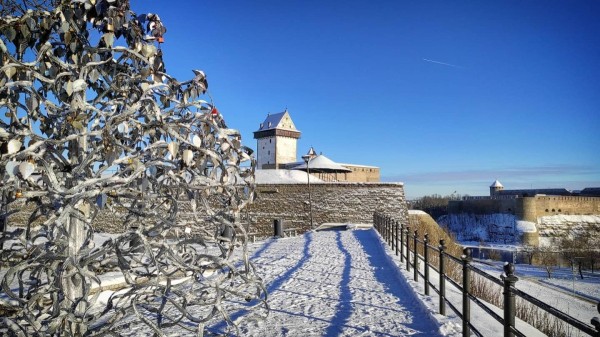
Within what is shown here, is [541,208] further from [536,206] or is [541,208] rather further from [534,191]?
[534,191]

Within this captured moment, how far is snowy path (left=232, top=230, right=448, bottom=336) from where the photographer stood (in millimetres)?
4031

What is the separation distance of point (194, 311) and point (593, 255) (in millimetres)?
34550

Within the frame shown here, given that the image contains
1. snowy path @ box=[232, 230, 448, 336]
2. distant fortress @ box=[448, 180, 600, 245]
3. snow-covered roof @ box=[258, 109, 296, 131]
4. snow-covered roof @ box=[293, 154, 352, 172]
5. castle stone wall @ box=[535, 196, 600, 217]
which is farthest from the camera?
snow-covered roof @ box=[258, 109, 296, 131]

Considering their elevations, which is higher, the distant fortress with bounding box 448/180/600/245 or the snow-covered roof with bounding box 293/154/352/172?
the snow-covered roof with bounding box 293/154/352/172

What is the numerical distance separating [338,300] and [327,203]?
18.3 m

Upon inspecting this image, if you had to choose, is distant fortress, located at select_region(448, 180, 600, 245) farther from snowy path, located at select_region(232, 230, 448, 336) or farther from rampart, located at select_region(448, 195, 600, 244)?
snowy path, located at select_region(232, 230, 448, 336)

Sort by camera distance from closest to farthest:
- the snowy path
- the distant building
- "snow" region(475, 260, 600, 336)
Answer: the snowy path, "snow" region(475, 260, 600, 336), the distant building

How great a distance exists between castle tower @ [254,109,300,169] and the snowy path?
43562mm

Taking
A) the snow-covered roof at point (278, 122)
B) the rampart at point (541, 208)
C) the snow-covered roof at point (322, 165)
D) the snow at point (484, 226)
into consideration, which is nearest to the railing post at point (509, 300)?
the snow-covered roof at point (322, 165)

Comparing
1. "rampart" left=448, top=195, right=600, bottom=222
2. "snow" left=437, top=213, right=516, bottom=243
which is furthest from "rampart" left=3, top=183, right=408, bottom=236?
"rampart" left=448, top=195, right=600, bottom=222

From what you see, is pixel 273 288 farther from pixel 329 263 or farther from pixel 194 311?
pixel 329 263

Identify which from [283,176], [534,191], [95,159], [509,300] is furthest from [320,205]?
[534,191]

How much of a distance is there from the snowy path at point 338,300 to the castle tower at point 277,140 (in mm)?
43562

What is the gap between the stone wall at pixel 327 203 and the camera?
75.3ft
